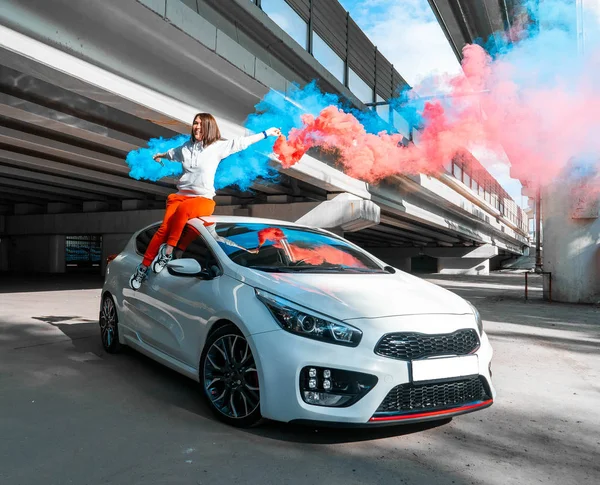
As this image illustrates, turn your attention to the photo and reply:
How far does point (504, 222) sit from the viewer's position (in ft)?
172

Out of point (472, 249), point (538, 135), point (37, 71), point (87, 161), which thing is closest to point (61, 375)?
point (37, 71)

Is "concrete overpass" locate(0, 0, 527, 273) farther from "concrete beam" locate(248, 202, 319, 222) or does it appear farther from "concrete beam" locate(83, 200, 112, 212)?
"concrete beam" locate(83, 200, 112, 212)

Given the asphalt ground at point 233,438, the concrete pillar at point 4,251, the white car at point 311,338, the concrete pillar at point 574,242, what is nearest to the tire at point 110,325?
the asphalt ground at point 233,438

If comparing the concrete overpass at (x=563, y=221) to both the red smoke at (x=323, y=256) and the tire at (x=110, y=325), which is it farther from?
the tire at (x=110, y=325)

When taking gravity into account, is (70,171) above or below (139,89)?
below

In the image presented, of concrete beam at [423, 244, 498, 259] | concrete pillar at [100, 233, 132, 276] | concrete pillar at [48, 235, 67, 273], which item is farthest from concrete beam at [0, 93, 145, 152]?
concrete beam at [423, 244, 498, 259]

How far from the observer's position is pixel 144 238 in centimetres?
520

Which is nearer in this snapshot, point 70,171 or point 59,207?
point 70,171

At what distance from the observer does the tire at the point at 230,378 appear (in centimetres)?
323

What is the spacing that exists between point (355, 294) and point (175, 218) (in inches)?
85.5

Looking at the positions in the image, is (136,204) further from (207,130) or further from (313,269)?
(313,269)

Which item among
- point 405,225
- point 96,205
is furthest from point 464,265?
point 96,205

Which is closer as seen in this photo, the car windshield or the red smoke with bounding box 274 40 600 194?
the car windshield

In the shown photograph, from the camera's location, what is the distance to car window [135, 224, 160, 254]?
505 centimetres
